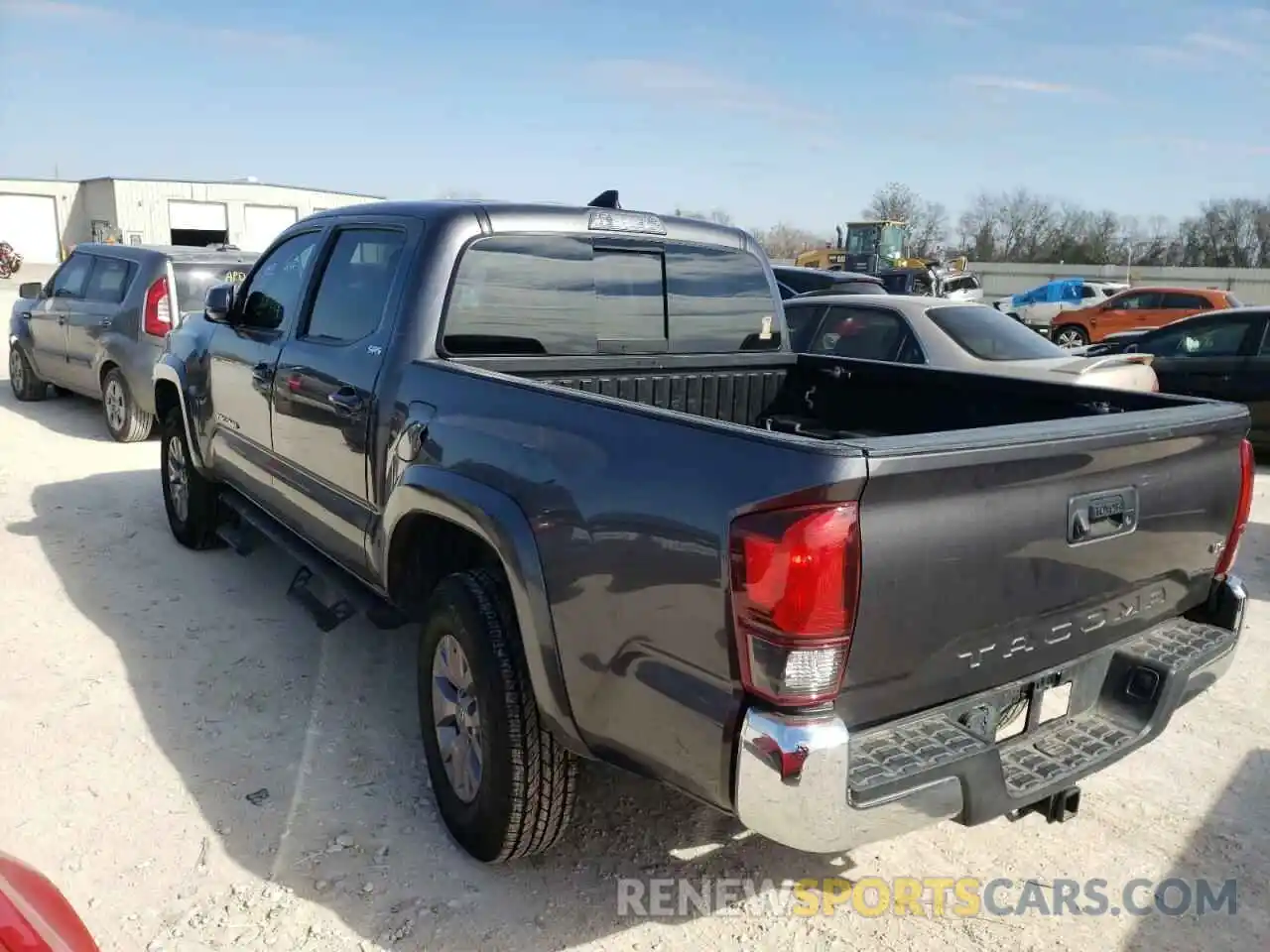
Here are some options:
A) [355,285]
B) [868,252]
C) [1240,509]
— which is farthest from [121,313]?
[868,252]

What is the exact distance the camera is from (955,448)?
82.4 inches

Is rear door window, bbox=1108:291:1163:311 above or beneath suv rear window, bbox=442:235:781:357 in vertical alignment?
beneath

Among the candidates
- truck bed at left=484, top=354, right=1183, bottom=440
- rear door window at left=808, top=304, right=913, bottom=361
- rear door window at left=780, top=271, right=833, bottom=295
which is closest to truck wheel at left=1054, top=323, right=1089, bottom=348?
rear door window at left=780, top=271, right=833, bottom=295

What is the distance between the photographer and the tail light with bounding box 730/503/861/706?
1.96 meters

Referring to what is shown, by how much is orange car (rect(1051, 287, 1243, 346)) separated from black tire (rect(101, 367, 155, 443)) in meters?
20.6

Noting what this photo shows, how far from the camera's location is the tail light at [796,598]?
196cm

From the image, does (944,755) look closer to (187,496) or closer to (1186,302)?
(187,496)

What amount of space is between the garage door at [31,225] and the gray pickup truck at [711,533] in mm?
58383

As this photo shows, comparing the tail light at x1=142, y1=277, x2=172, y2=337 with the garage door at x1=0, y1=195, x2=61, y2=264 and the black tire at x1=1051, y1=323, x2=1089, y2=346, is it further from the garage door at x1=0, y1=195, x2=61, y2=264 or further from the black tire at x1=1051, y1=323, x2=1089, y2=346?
the garage door at x1=0, y1=195, x2=61, y2=264

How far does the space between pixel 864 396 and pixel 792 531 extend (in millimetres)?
2346

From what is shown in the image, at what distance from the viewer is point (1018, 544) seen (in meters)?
2.27

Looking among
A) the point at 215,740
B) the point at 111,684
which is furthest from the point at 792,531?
the point at 111,684

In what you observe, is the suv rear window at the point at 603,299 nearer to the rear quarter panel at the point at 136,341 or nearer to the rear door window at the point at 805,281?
the rear quarter panel at the point at 136,341

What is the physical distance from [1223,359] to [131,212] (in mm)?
54985
